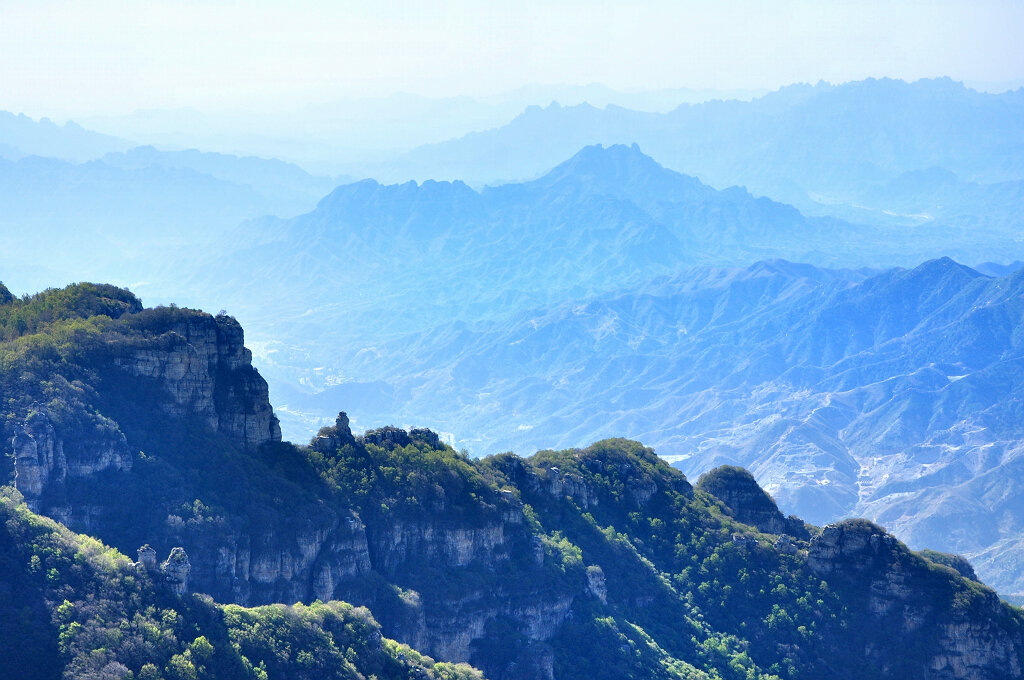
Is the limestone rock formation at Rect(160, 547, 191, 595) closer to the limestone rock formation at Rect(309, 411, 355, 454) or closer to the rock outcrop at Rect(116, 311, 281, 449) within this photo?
the rock outcrop at Rect(116, 311, 281, 449)

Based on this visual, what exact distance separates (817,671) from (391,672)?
36.7 m

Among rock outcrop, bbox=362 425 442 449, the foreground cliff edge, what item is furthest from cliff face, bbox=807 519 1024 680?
rock outcrop, bbox=362 425 442 449

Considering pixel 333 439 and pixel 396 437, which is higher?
pixel 396 437

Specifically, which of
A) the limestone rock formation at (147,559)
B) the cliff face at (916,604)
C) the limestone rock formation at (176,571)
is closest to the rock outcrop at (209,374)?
the limestone rock formation at (147,559)

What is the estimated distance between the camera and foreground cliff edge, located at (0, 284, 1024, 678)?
219ft

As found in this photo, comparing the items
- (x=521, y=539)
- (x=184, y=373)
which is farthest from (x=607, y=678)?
(x=184, y=373)

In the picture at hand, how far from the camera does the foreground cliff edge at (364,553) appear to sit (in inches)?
2625

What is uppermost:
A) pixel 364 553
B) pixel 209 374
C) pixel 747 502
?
pixel 747 502

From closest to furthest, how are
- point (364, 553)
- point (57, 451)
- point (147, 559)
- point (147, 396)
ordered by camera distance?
point (147, 559), point (57, 451), point (147, 396), point (364, 553)

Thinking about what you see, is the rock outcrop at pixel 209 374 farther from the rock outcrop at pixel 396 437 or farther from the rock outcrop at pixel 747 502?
the rock outcrop at pixel 747 502

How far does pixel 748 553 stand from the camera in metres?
102

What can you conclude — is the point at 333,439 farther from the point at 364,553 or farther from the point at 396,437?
the point at 364,553

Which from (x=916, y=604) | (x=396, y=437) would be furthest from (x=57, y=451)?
(x=916, y=604)

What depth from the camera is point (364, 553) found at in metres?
85.4
